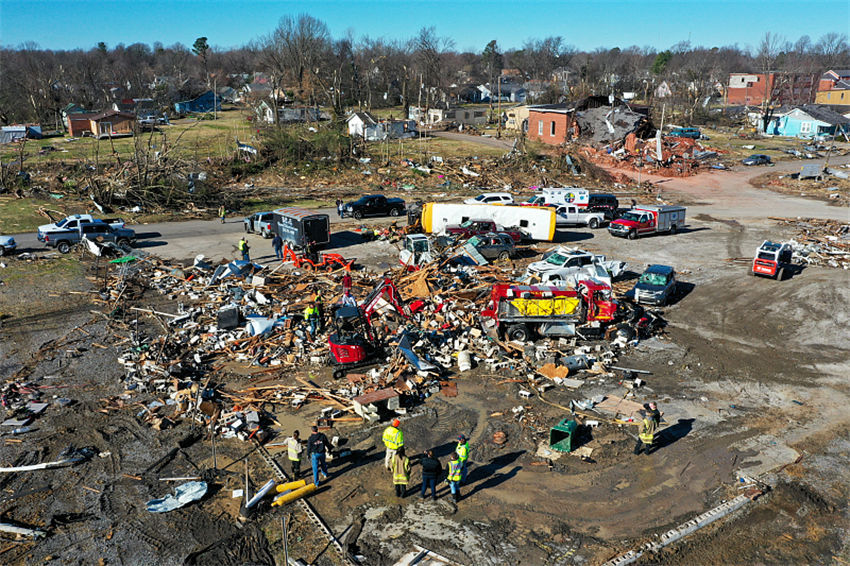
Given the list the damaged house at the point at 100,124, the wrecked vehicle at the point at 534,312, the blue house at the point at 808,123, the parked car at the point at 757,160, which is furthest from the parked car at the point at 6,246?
the blue house at the point at 808,123

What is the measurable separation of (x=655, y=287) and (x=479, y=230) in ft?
32.7

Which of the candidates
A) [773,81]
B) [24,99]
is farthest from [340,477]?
[773,81]

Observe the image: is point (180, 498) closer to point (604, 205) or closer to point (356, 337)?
point (356, 337)

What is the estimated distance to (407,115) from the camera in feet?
265

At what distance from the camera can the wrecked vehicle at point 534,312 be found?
62.1ft

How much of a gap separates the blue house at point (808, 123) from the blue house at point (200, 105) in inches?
3267

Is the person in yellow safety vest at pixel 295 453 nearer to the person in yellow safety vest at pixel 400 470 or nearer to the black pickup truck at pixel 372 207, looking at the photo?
the person in yellow safety vest at pixel 400 470

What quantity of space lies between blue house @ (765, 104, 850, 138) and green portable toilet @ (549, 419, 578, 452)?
78240mm

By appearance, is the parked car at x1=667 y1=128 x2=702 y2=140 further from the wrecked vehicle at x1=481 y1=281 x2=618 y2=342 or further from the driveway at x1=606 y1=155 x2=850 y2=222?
the wrecked vehicle at x1=481 y1=281 x2=618 y2=342

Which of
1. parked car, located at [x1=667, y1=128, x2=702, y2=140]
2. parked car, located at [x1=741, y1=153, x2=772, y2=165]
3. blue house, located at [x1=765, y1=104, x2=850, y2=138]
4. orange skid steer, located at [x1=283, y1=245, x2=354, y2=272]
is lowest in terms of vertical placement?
orange skid steer, located at [x1=283, y1=245, x2=354, y2=272]

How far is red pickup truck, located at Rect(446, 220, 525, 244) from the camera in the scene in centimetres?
2964

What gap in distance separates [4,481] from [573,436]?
12.3 metres

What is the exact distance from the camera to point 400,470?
11.4 metres

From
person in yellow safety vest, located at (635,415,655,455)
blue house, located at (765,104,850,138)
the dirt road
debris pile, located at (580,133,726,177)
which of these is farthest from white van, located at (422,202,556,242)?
blue house, located at (765,104,850,138)
